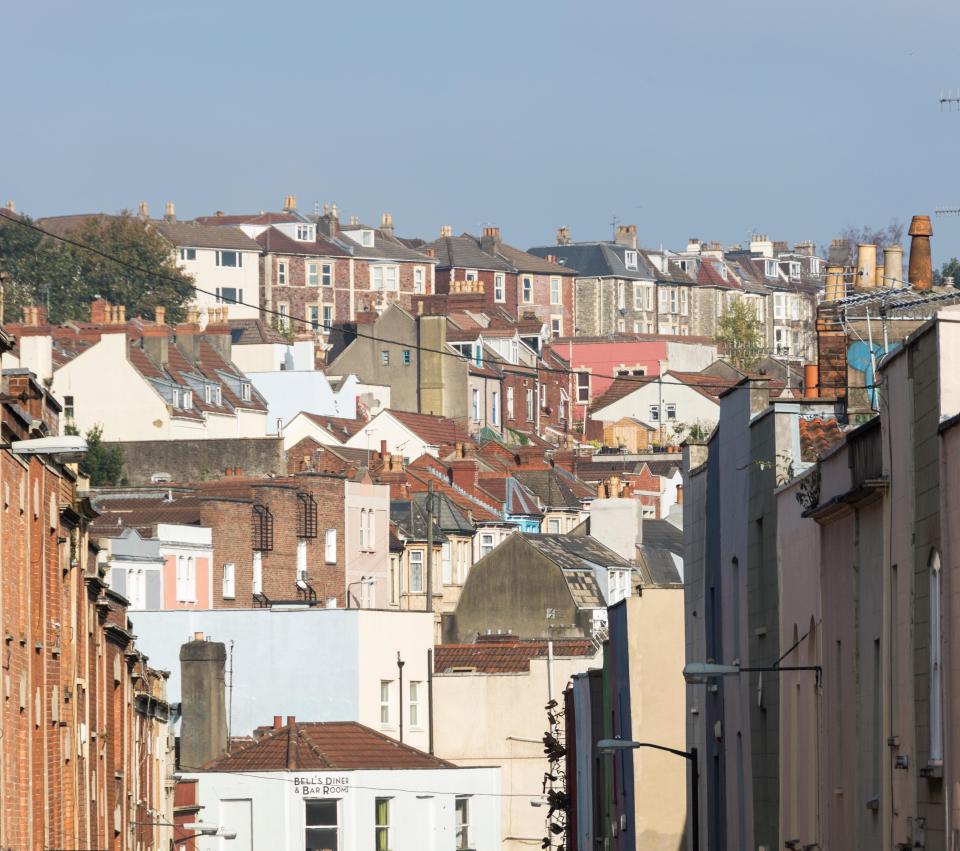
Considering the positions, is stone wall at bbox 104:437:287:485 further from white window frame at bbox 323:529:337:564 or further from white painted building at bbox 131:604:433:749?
white painted building at bbox 131:604:433:749

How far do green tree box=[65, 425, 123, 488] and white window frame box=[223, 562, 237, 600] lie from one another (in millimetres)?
14371

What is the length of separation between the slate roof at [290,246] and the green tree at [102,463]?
72.8m

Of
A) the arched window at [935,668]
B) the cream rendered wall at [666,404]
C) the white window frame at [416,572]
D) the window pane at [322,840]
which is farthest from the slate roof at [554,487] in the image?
the arched window at [935,668]

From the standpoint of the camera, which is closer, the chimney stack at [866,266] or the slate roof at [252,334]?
the chimney stack at [866,266]

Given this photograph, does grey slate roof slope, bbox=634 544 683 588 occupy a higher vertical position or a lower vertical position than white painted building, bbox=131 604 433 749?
higher

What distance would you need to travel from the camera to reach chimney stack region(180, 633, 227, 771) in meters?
66.5

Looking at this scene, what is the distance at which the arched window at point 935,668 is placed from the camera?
2334 centimetres

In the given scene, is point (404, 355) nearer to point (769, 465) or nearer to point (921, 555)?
point (769, 465)

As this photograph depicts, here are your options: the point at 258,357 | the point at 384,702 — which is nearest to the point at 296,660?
the point at 384,702

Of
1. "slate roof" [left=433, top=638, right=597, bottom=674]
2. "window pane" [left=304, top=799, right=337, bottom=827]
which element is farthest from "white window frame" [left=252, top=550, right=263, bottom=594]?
"window pane" [left=304, top=799, right=337, bottom=827]

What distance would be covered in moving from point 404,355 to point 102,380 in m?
31.1

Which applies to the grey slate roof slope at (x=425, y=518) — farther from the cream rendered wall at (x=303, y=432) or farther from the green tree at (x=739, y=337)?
the green tree at (x=739, y=337)

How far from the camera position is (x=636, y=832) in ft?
151

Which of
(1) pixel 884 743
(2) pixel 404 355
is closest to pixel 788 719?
(1) pixel 884 743
